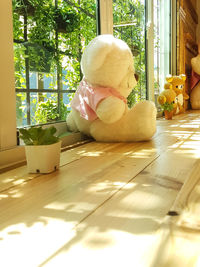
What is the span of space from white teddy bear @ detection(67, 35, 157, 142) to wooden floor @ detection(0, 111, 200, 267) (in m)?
0.44

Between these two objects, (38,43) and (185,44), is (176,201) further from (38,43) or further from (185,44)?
(185,44)

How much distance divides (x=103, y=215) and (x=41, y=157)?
1.59ft

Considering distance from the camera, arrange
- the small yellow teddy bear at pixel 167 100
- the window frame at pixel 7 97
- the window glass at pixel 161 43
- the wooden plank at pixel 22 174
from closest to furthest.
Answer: the wooden plank at pixel 22 174 < the window frame at pixel 7 97 < the small yellow teddy bear at pixel 167 100 < the window glass at pixel 161 43

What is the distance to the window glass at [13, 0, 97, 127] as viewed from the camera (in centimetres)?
171

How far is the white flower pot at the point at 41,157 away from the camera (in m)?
1.24

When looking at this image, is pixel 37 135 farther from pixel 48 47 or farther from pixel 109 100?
pixel 48 47

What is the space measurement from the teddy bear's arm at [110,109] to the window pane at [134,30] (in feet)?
3.91

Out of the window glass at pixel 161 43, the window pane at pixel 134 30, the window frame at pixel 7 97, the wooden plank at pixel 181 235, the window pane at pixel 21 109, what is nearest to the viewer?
the wooden plank at pixel 181 235

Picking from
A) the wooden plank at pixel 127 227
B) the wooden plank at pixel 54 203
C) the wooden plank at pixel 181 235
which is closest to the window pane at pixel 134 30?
the wooden plank at pixel 54 203

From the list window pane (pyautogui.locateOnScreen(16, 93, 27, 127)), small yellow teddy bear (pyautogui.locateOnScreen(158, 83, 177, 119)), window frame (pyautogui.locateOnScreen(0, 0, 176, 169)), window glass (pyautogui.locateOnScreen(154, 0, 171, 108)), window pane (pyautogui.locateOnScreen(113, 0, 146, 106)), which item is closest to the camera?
window frame (pyautogui.locateOnScreen(0, 0, 176, 169))

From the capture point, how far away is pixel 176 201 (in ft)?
2.94

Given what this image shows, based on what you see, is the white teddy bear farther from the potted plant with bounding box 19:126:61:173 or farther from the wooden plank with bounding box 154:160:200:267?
the wooden plank with bounding box 154:160:200:267

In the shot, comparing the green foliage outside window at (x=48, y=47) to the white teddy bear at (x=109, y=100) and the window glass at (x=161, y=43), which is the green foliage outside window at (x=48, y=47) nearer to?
the white teddy bear at (x=109, y=100)

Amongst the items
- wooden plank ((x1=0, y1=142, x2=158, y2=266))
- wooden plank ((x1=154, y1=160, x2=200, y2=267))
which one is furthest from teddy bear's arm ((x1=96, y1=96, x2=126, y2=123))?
wooden plank ((x1=154, y1=160, x2=200, y2=267))
